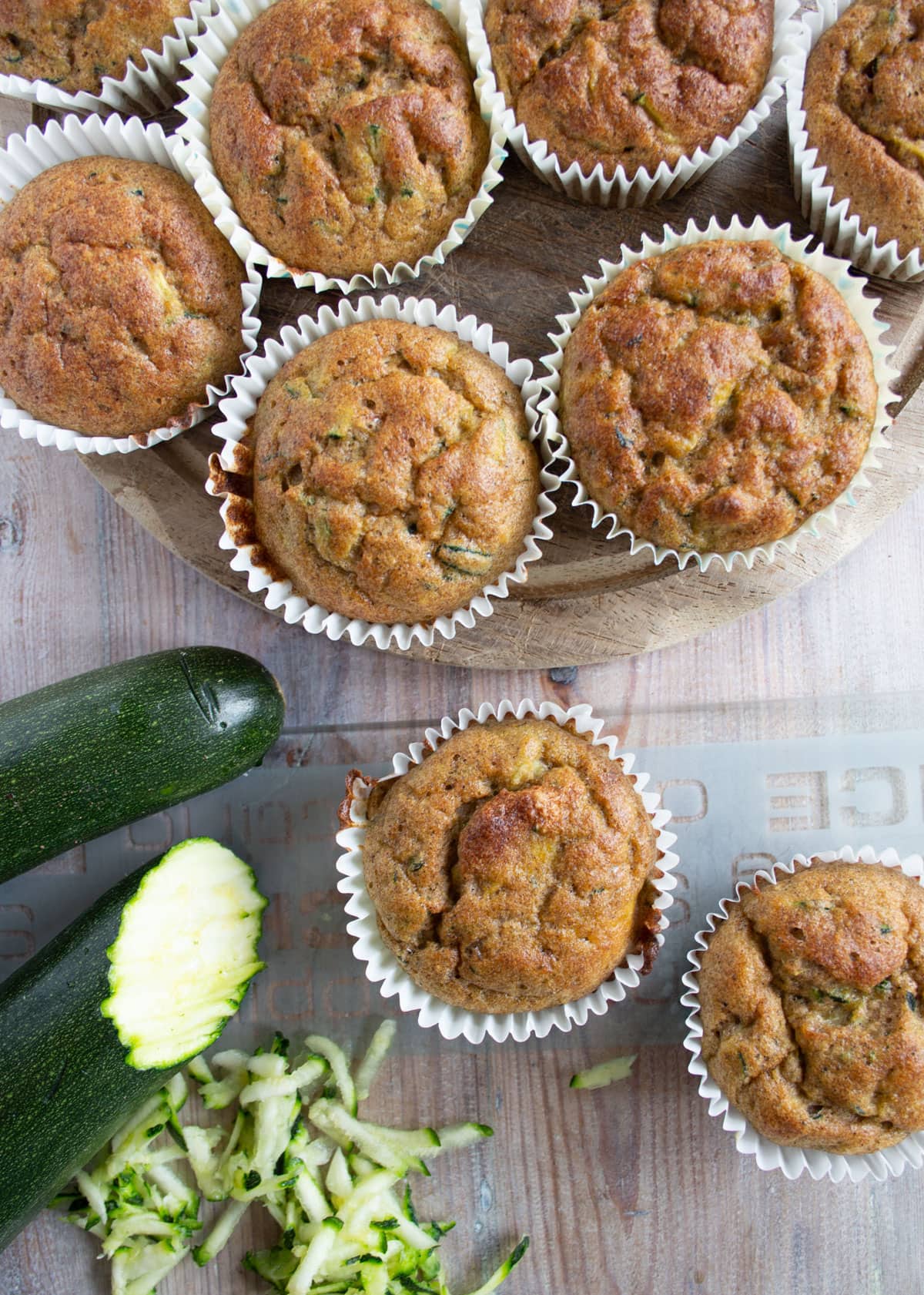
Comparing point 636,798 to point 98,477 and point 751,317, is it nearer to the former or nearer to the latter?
point 751,317

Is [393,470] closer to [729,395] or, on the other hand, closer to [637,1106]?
[729,395]

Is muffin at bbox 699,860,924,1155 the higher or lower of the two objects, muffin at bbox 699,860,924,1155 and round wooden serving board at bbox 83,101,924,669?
the lower

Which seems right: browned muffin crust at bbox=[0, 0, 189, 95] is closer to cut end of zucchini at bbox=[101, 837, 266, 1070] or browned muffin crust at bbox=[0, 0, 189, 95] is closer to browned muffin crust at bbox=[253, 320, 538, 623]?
browned muffin crust at bbox=[253, 320, 538, 623]

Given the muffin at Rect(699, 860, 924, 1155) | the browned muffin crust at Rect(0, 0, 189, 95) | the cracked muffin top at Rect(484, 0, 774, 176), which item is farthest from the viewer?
the browned muffin crust at Rect(0, 0, 189, 95)

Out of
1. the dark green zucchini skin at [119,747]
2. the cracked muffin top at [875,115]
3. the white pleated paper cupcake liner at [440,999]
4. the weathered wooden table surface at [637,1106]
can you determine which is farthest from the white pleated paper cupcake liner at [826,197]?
the dark green zucchini skin at [119,747]

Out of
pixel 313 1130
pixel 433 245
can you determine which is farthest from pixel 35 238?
pixel 313 1130

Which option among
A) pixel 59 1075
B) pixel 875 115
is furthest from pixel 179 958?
pixel 875 115

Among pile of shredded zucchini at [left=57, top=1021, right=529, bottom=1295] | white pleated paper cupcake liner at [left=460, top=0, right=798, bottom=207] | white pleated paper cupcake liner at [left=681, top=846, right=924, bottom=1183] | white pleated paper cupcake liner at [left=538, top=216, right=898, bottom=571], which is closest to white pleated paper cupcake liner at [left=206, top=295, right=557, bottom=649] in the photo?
white pleated paper cupcake liner at [left=538, top=216, right=898, bottom=571]
